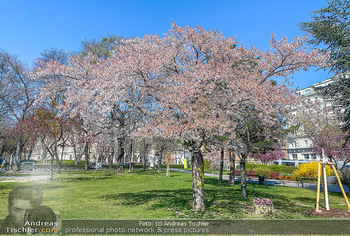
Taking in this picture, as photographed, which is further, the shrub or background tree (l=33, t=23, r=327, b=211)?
the shrub

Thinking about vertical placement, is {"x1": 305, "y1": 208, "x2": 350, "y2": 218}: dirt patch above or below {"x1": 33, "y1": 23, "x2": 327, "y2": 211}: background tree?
below

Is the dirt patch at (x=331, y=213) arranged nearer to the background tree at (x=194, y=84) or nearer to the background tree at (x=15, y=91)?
the background tree at (x=194, y=84)

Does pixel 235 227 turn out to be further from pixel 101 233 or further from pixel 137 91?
pixel 137 91

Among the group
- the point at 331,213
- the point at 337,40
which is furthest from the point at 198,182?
the point at 337,40

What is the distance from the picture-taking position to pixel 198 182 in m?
10.1

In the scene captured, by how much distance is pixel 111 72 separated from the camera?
1174 cm

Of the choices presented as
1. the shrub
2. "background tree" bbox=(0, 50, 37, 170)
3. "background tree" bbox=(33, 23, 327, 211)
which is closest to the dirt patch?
"background tree" bbox=(33, 23, 327, 211)

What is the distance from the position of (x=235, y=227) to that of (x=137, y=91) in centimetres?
833

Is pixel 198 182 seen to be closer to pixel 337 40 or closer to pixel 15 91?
pixel 337 40

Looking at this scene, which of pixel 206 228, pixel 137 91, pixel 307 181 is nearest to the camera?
pixel 206 228

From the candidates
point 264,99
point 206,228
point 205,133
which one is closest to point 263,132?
point 264,99

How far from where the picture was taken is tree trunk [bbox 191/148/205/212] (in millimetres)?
9930

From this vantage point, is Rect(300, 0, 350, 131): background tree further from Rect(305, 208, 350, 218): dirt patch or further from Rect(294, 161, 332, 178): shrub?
Rect(294, 161, 332, 178): shrub

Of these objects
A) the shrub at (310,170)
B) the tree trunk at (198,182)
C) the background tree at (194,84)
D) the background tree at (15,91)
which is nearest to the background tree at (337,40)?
the background tree at (194,84)
